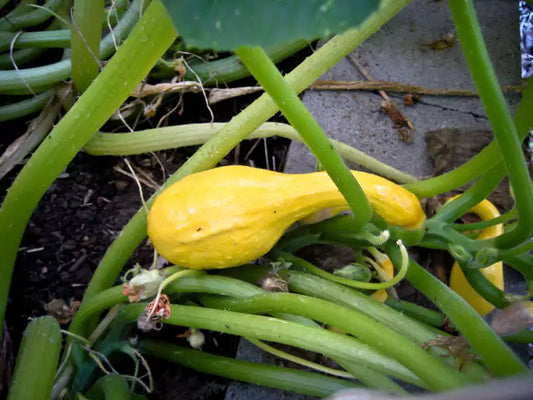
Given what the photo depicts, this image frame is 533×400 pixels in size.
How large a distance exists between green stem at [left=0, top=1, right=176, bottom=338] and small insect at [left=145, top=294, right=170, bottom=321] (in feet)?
1.06

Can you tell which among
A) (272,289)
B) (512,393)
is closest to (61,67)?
(272,289)

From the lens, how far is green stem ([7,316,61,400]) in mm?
944

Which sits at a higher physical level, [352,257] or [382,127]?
[382,127]

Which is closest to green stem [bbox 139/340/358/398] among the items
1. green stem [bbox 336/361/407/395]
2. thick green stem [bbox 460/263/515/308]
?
green stem [bbox 336/361/407/395]

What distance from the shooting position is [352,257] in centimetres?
134

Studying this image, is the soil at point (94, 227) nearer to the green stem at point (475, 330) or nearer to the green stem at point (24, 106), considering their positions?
the green stem at point (24, 106)

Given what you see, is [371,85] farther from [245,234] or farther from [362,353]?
[362,353]

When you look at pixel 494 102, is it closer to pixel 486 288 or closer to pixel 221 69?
pixel 486 288

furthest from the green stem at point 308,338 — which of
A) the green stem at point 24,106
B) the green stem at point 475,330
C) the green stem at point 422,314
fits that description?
the green stem at point 24,106

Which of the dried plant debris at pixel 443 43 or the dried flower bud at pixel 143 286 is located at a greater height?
the dried plant debris at pixel 443 43

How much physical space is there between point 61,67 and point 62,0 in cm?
21

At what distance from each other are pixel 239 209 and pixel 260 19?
1.50 ft

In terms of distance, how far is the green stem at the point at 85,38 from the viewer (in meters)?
1.15

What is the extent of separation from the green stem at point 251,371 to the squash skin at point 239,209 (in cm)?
21
